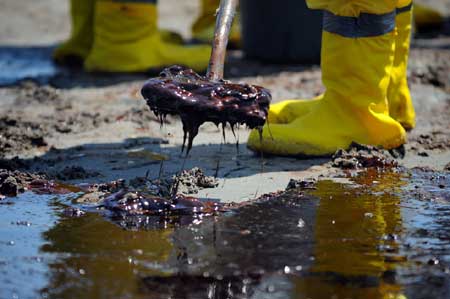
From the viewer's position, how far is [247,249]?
288 cm

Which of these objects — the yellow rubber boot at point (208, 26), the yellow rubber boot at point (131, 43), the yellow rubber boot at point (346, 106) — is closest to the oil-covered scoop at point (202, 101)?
the yellow rubber boot at point (346, 106)

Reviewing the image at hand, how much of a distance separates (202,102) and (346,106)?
1.04m

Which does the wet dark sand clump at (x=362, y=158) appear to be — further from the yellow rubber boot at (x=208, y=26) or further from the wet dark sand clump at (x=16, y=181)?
the yellow rubber boot at (x=208, y=26)

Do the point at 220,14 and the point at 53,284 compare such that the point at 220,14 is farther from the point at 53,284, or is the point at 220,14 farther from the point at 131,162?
the point at 53,284

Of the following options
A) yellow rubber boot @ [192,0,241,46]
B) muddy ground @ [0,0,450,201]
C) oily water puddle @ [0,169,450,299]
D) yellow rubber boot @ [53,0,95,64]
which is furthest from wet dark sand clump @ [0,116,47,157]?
yellow rubber boot @ [192,0,241,46]

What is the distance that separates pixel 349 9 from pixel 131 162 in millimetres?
1070

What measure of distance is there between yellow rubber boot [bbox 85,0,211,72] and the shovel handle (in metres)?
2.41

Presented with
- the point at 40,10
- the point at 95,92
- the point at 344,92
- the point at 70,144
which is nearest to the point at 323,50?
the point at 344,92

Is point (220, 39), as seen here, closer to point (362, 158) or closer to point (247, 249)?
point (362, 158)

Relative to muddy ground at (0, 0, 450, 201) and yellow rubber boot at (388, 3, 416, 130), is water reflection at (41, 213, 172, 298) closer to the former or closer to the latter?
muddy ground at (0, 0, 450, 201)

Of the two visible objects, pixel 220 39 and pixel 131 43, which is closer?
pixel 220 39

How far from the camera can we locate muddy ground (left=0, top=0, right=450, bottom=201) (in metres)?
3.86

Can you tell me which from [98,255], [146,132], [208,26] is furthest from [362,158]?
[208,26]

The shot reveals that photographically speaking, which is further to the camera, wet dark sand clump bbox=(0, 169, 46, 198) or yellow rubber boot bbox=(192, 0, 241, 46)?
yellow rubber boot bbox=(192, 0, 241, 46)
